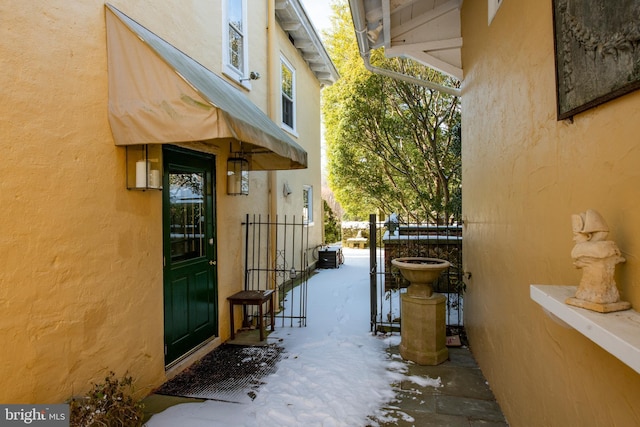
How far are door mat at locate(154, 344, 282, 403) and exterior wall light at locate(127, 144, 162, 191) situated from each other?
225cm

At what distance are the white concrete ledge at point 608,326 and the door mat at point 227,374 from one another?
329 cm

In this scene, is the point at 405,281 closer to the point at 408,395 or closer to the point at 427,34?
the point at 408,395

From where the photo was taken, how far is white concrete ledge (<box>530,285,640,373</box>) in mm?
1149

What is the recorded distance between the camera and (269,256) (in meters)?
7.49

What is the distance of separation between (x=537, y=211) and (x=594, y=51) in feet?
3.87

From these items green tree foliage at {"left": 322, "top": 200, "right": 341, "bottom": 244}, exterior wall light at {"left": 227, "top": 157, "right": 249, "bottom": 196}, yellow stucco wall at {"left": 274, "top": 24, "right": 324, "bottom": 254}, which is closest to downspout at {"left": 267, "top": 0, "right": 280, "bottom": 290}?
yellow stucco wall at {"left": 274, "top": 24, "right": 324, "bottom": 254}

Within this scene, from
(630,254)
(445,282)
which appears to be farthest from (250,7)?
(630,254)

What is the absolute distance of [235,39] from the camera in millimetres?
6441

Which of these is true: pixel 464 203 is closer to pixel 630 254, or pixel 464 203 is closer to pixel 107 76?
pixel 630 254

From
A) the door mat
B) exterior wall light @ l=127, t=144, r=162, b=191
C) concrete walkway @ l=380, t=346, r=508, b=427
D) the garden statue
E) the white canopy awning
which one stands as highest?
the white canopy awning

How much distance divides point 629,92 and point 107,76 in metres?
3.86

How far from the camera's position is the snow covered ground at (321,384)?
11.5ft

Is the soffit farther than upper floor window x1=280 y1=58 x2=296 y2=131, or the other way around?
upper floor window x1=280 y1=58 x2=296 y2=131

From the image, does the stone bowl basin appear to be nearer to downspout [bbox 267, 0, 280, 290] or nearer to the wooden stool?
the wooden stool
